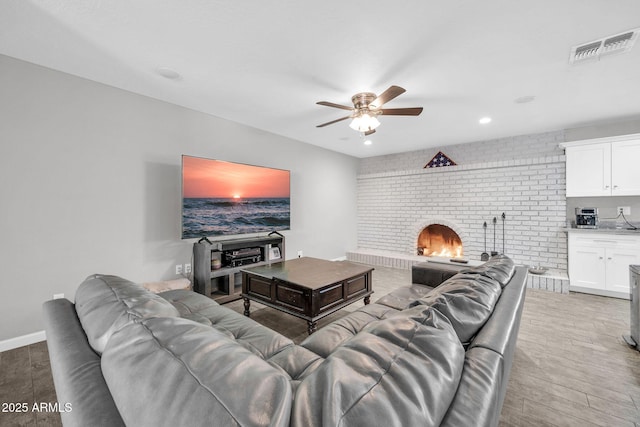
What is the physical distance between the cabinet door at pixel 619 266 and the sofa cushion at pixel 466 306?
3.83 m

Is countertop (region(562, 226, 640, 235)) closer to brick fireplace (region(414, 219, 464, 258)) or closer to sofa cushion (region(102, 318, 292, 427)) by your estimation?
brick fireplace (region(414, 219, 464, 258))

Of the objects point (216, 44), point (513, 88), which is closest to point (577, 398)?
point (513, 88)

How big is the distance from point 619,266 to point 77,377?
17.9ft

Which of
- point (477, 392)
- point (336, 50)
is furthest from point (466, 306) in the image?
point (336, 50)

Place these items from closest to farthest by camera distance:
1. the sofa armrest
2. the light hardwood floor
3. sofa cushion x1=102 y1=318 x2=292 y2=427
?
1. sofa cushion x1=102 y1=318 x2=292 y2=427
2. the sofa armrest
3. the light hardwood floor

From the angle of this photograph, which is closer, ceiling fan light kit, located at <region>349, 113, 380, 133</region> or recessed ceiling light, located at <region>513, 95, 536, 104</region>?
ceiling fan light kit, located at <region>349, 113, 380, 133</region>

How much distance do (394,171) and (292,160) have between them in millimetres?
2470

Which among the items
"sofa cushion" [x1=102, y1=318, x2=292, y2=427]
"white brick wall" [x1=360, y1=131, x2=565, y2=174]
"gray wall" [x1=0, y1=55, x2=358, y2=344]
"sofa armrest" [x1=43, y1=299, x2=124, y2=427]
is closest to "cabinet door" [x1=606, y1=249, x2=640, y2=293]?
"white brick wall" [x1=360, y1=131, x2=565, y2=174]

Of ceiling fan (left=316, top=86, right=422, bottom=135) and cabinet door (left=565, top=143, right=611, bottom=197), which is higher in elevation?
ceiling fan (left=316, top=86, right=422, bottom=135)

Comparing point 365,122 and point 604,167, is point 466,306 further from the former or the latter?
point 604,167

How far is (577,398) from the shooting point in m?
1.73

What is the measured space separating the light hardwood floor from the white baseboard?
65 millimetres

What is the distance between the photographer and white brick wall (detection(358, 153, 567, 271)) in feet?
13.8

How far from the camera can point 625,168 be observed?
11.7 feet
